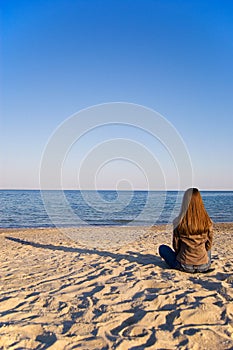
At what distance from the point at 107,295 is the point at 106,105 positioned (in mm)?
8890

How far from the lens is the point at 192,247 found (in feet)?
17.7

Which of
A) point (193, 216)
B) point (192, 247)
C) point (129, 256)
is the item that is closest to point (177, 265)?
point (192, 247)

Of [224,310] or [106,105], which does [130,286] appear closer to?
[224,310]

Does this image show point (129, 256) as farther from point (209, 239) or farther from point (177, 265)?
point (209, 239)

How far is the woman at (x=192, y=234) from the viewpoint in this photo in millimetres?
5355

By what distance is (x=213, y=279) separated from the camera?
16.8 ft

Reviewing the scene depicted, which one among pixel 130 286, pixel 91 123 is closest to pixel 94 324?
pixel 130 286

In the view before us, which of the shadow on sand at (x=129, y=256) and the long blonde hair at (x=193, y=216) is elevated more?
the long blonde hair at (x=193, y=216)

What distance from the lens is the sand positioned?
123 inches

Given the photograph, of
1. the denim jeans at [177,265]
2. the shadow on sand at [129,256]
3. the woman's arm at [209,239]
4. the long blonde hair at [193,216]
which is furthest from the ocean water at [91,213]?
the long blonde hair at [193,216]

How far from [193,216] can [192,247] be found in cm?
54

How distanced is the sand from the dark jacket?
0.25 metres

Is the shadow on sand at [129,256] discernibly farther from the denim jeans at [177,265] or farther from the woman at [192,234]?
Answer: the woman at [192,234]

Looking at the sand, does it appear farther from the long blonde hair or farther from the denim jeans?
the long blonde hair
